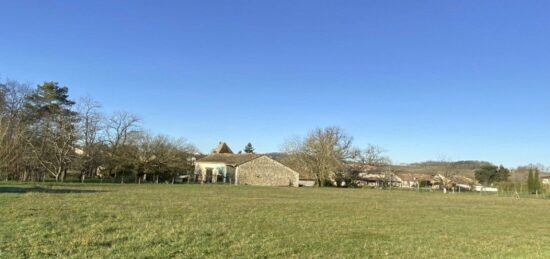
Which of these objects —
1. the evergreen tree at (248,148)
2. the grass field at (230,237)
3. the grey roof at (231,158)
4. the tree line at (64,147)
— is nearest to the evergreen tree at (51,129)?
the tree line at (64,147)

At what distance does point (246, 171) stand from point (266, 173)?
3319mm

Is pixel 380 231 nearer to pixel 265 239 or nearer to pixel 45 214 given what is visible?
pixel 265 239

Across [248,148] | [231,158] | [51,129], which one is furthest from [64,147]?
[248,148]

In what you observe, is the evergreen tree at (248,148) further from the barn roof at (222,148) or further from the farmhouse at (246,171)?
the farmhouse at (246,171)

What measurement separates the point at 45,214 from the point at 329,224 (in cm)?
869

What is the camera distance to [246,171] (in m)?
70.0

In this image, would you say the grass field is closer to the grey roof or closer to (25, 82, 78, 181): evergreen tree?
(25, 82, 78, 181): evergreen tree

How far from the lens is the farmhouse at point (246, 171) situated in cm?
7012

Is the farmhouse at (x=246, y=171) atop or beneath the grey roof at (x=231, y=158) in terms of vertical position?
beneath

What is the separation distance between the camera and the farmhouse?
7012 cm

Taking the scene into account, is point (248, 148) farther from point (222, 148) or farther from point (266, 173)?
point (266, 173)

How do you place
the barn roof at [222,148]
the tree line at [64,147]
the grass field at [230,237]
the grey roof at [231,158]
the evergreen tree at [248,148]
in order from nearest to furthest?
the grass field at [230,237] < the tree line at [64,147] < the grey roof at [231,158] < the barn roof at [222,148] < the evergreen tree at [248,148]

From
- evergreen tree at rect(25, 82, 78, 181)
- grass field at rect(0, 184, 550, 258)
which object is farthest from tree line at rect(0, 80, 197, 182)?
grass field at rect(0, 184, 550, 258)

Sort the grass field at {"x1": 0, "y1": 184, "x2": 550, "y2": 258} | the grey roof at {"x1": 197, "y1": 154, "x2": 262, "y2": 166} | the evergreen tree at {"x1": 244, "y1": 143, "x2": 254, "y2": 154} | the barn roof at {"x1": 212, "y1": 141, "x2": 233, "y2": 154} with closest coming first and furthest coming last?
the grass field at {"x1": 0, "y1": 184, "x2": 550, "y2": 258} < the grey roof at {"x1": 197, "y1": 154, "x2": 262, "y2": 166} < the barn roof at {"x1": 212, "y1": 141, "x2": 233, "y2": 154} < the evergreen tree at {"x1": 244, "y1": 143, "x2": 254, "y2": 154}
